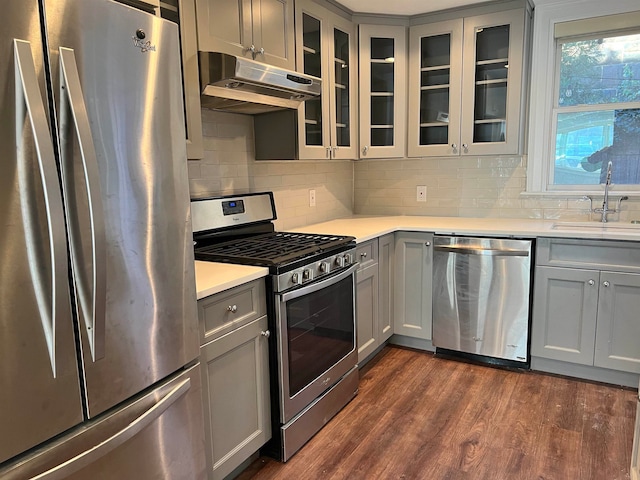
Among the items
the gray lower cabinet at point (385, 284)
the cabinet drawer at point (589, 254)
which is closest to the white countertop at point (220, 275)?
the gray lower cabinet at point (385, 284)

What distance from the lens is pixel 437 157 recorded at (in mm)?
3527

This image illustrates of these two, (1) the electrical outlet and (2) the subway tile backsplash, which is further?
(1) the electrical outlet

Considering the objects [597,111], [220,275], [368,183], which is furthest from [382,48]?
[220,275]

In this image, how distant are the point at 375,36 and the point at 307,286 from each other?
81.2 inches

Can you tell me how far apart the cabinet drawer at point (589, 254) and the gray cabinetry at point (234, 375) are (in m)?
1.83

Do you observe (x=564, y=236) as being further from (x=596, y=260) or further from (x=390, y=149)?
(x=390, y=149)

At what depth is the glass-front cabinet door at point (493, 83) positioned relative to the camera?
313 cm

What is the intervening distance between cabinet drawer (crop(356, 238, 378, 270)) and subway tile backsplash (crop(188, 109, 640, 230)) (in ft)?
1.87

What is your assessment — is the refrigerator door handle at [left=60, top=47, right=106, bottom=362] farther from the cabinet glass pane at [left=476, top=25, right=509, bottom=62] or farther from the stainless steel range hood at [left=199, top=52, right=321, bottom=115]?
the cabinet glass pane at [left=476, top=25, right=509, bottom=62]

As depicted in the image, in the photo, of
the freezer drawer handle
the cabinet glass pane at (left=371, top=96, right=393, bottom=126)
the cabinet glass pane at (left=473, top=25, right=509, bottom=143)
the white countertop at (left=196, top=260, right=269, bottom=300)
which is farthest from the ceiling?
the freezer drawer handle

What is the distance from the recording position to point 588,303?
9.20ft

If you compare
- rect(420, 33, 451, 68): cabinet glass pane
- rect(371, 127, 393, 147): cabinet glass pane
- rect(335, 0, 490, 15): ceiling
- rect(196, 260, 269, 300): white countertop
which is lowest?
rect(196, 260, 269, 300): white countertop

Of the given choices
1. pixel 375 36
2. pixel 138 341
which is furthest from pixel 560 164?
pixel 138 341

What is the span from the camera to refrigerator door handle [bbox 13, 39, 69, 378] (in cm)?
100
